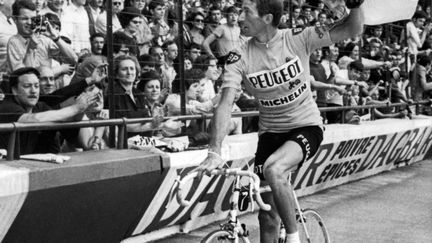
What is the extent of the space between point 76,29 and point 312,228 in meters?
2.95

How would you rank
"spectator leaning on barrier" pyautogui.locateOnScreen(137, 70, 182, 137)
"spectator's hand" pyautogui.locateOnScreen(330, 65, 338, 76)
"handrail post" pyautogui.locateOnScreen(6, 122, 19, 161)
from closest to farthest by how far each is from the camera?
"handrail post" pyautogui.locateOnScreen(6, 122, 19, 161), "spectator leaning on barrier" pyautogui.locateOnScreen(137, 70, 182, 137), "spectator's hand" pyautogui.locateOnScreen(330, 65, 338, 76)

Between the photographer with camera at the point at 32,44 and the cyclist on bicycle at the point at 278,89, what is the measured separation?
205 centimetres

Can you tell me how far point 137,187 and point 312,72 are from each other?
477cm

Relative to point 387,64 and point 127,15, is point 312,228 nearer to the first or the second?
point 127,15

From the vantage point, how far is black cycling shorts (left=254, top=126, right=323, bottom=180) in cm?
482

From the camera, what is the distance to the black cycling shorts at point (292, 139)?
4.82 m

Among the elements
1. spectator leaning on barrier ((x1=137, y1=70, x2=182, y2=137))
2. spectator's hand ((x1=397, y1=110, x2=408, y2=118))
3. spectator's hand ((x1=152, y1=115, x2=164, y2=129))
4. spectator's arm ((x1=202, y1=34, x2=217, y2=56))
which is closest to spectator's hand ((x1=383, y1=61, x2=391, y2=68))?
spectator's hand ((x1=397, y1=110, x2=408, y2=118))

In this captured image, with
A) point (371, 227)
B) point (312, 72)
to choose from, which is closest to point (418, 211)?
point (371, 227)

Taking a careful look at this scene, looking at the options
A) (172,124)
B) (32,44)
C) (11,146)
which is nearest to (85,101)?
(32,44)

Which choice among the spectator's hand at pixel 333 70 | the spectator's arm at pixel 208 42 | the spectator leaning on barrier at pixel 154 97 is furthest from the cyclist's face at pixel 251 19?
the spectator's hand at pixel 333 70

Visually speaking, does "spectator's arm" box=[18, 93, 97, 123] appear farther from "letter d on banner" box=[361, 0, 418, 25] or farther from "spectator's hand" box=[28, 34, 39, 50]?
"letter d on banner" box=[361, 0, 418, 25]

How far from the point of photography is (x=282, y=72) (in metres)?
4.84

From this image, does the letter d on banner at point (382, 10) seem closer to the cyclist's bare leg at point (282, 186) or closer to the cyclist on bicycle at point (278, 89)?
the cyclist on bicycle at point (278, 89)

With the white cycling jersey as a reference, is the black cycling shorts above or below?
below
